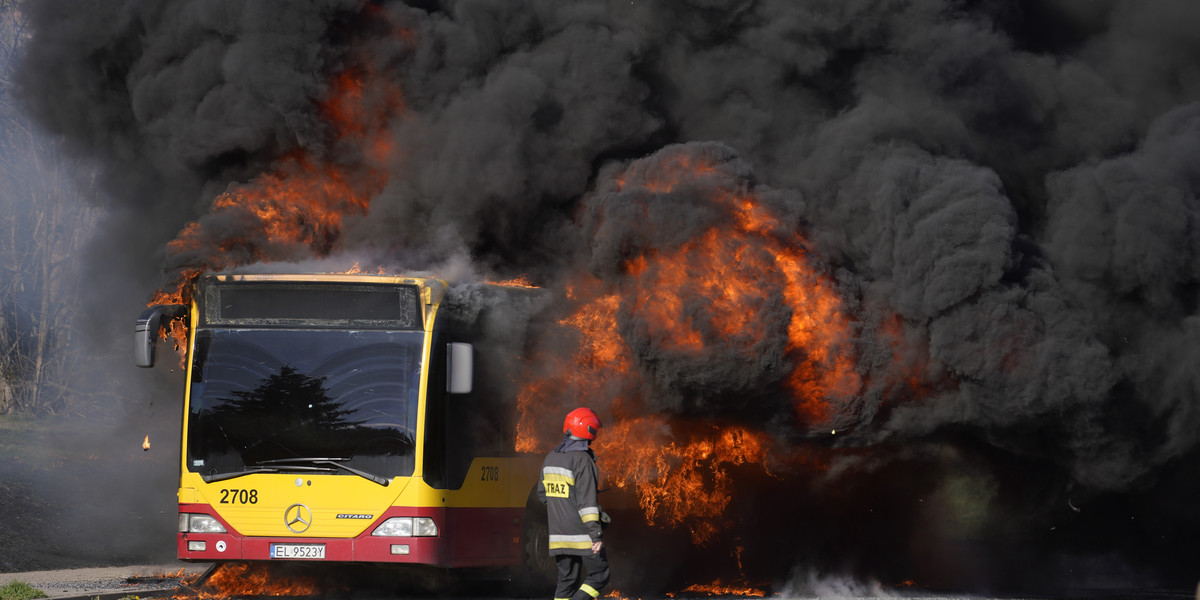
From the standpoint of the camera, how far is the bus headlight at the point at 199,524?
1086cm

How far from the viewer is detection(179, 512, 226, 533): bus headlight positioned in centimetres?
1086

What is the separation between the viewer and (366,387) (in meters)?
10.9

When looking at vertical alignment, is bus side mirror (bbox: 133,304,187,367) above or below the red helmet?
above

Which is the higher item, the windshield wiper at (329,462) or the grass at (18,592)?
the windshield wiper at (329,462)

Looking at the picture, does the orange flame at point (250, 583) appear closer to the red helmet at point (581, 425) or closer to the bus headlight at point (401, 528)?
the bus headlight at point (401, 528)

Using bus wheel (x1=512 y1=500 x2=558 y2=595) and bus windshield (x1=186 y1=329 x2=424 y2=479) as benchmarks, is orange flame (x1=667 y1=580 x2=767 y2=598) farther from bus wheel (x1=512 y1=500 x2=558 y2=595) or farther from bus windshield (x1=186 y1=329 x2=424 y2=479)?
bus windshield (x1=186 y1=329 x2=424 y2=479)

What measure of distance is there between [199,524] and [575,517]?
4056 mm

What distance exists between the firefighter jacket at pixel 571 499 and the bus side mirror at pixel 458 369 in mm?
2493

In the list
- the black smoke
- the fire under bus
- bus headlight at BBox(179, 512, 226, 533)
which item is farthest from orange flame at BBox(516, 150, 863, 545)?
bus headlight at BBox(179, 512, 226, 533)

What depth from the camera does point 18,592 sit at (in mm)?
11227

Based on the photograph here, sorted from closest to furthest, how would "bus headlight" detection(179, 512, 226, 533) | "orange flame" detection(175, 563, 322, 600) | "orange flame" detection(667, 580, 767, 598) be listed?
"bus headlight" detection(179, 512, 226, 533)
"orange flame" detection(175, 563, 322, 600)
"orange flame" detection(667, 580, 767, 598)

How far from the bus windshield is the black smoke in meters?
1.68

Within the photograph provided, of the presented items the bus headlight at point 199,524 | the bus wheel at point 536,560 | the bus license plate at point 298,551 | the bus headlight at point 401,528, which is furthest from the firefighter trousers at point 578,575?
the bus wheel at point 536,560

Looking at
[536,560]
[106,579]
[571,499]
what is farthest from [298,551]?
[106,579]
